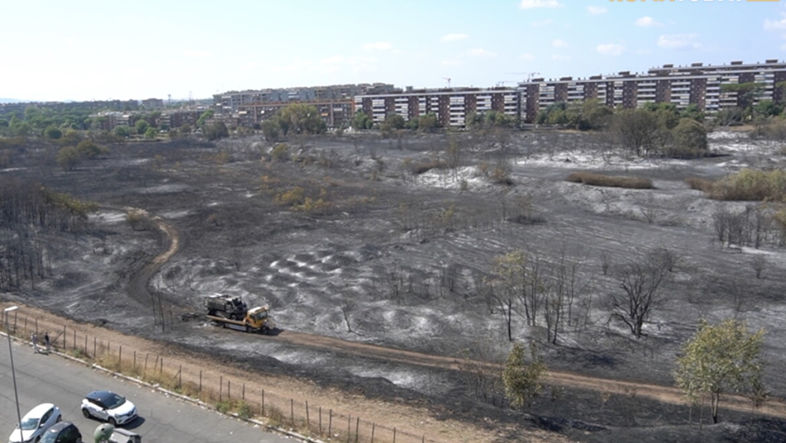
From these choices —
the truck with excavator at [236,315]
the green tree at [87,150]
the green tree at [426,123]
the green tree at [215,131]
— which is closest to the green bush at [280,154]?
the green tree at [87,150]

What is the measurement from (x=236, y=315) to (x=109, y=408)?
10.0 meters

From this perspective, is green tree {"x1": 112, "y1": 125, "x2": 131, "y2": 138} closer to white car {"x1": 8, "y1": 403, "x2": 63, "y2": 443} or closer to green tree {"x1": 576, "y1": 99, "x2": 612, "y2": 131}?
green tree {"x1": 576, "y1": 99, "x2": 612, "y2": 131}

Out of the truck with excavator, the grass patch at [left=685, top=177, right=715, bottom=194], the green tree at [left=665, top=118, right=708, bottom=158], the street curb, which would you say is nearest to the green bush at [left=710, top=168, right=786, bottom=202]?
the grass patch at [left=685, top=177, right=715, bottom=194]

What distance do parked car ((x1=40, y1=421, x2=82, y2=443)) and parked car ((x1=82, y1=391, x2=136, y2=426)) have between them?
3.25 feet

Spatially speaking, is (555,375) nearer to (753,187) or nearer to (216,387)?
(216,387)

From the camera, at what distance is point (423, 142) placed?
9675 cm

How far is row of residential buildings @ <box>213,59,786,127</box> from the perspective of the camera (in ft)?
388

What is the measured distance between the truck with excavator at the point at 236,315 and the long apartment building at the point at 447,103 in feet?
339

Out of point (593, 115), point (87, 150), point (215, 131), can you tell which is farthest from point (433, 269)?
point (215, 131)

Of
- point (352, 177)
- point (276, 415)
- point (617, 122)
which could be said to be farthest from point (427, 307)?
point (617, 122)

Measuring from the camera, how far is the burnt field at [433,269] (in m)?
21.2

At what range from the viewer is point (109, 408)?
16719 mm

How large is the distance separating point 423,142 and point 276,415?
8181 centimetres

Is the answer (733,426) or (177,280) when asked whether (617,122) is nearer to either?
(177,280)
